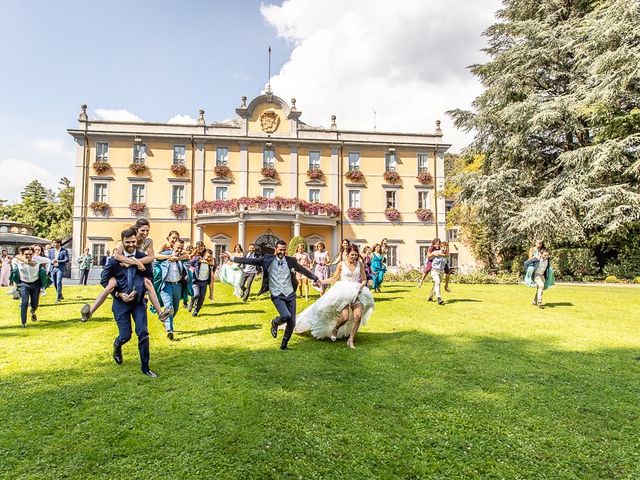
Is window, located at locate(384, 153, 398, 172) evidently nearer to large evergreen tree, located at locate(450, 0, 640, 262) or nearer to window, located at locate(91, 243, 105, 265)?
large evergreen tree, located at locate(450, 0, 640, 262)

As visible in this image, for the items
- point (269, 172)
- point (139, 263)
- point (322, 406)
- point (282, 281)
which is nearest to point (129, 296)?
point (139, 263)

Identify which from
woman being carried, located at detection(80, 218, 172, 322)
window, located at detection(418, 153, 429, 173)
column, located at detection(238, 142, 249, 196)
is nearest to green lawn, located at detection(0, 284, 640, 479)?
woman being carried, located at detection(80, 218, 172, 322)

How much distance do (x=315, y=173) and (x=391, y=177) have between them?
20.7ft

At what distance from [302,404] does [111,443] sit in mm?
1950

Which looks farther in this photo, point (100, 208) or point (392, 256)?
point (392, 256)

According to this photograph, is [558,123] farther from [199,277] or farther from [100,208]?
[100,208]

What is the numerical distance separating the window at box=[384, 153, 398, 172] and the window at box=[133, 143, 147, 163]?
62.8ft

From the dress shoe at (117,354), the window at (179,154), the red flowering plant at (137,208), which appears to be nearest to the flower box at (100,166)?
the red flowering plant at (137,208)

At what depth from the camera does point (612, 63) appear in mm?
19141

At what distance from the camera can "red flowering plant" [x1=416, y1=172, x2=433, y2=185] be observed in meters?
32.1

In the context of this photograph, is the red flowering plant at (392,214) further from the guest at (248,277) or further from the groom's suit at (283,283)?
the groom's suit at (283,283)

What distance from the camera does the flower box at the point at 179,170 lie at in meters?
29.6

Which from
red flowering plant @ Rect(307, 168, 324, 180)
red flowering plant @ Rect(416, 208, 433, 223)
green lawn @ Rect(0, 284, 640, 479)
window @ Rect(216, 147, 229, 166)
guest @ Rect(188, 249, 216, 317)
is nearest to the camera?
green lawn @ Rect(0, 284, 640, 479)

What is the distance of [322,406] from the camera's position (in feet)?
14.6
